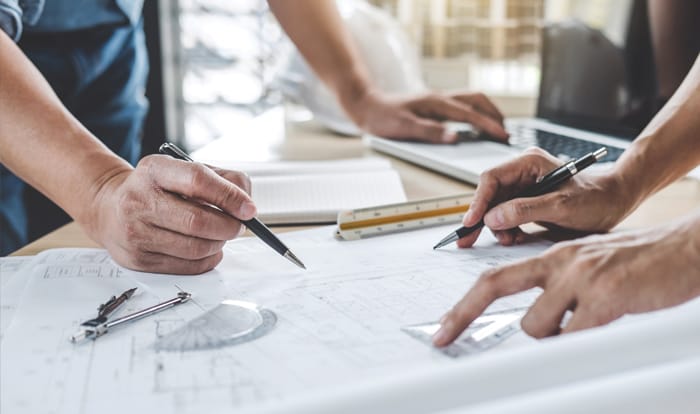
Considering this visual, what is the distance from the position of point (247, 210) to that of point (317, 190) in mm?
288

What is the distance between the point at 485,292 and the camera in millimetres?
502

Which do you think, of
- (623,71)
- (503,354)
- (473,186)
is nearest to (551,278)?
(503,354)

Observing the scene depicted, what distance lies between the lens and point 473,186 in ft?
3.41

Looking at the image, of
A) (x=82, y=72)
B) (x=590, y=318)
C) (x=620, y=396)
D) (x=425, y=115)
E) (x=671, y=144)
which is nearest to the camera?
(x=620, y=396)

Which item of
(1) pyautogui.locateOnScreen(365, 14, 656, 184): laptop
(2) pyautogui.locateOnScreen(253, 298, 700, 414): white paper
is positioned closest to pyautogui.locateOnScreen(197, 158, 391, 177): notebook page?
(1) pyautogui.locateOnScreen(365, 14, 656, 184): laptop

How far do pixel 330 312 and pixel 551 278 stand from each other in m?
0.19

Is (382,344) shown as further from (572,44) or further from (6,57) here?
(572,44)

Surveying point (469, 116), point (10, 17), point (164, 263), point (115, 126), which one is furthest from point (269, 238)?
point (115, 126)

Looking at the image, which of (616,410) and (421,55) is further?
(421,55)

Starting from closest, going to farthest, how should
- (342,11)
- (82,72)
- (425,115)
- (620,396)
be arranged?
(620,396) → (82,72) → (425,115) → (342,11)

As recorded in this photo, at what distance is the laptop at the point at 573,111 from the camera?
1.14 meters

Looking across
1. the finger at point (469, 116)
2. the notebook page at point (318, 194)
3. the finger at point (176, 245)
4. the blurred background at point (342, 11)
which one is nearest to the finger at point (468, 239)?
the notebook page at point (318, 194)

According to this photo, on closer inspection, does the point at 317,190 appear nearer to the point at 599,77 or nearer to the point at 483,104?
the point at 483,104

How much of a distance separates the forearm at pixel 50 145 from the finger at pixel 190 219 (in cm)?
11
